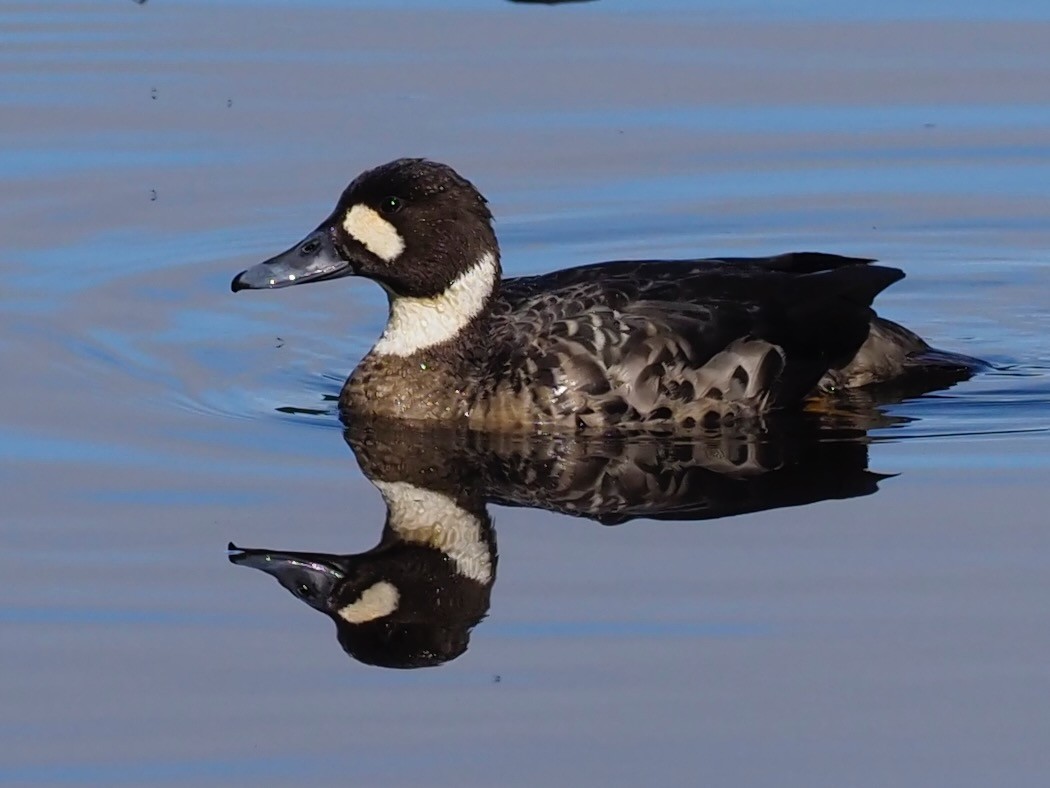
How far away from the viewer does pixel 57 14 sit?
18297 mm

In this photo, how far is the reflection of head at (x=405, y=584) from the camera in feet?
28.8

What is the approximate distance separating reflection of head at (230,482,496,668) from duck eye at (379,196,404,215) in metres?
1.94

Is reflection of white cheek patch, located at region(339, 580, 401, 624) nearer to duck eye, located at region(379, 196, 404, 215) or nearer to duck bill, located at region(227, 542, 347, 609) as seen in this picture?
duck bill, located at region(227, 542, 347, 609)

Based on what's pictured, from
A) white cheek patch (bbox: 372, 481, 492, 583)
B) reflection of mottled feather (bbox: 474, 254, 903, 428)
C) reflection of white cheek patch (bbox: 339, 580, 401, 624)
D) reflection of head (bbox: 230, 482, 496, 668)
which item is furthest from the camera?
reflection of mottled feather (bbox: 474, 254, 903, 428)

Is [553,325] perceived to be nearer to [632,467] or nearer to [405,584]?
[632,467]

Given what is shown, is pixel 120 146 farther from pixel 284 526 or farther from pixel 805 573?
pixel 805 573

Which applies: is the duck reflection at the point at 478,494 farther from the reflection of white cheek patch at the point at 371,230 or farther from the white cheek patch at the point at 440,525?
the reflection of white cheek patch at the point at 371,230

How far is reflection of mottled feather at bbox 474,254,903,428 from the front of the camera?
1127cm

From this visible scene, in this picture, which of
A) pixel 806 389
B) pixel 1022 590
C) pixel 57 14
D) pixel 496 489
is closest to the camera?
pixel 1022 590

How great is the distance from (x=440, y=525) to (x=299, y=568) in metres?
0.86

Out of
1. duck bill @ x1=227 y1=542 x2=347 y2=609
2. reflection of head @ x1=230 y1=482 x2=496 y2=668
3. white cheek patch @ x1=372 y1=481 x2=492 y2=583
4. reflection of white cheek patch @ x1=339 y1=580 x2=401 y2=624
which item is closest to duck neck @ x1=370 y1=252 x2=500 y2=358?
white cheek patch @ x1=372 y1=481 x2=492 y2=583

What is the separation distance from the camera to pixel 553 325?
37.3 feet

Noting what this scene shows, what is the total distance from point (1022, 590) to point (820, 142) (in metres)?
7.07

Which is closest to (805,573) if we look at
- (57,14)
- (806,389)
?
(806,389)
